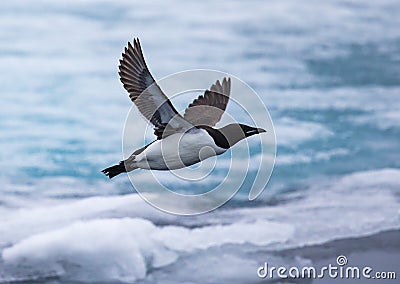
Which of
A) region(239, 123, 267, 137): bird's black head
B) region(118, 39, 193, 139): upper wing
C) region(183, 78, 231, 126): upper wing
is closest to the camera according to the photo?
region(118, 39, 193, 139): upper wing

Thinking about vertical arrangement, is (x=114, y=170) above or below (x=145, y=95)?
below

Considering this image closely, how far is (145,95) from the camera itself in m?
2.44

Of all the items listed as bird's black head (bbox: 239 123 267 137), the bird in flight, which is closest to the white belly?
the bird in flight

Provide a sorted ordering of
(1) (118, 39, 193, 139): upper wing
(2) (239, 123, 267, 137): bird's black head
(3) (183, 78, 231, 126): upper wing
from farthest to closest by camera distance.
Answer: (3) (183, 78, 231, 126): upper wing
(2) (239, 123, 267, 137): bird's black head
(1) (118, 39, 193, 139): upper wing

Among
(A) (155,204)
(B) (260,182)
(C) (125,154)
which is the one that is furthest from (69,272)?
(C) (125,154)

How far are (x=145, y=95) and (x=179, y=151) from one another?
0.20 m

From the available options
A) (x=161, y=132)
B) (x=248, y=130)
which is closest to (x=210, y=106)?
(x=248, y=130)

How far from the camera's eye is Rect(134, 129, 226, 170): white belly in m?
Result: 2.44

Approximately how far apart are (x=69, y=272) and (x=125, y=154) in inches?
46.7

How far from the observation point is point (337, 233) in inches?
142

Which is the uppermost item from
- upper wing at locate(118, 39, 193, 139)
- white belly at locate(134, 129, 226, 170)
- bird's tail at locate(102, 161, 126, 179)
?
upper wing at locate(118, 39, 193, 139)

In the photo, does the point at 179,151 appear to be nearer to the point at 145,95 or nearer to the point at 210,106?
the point at 145,95

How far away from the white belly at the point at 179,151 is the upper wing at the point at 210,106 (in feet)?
0.58

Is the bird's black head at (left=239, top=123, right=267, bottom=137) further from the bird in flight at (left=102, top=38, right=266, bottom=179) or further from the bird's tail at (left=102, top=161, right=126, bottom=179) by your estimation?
the bird's tail at (left=102, top=161, right=126, bottom=179)
